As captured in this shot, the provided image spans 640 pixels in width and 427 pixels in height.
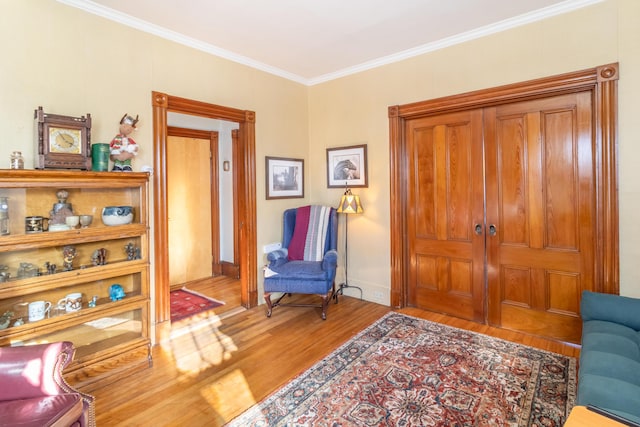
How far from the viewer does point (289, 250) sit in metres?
4.05

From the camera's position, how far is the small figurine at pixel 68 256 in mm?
2381

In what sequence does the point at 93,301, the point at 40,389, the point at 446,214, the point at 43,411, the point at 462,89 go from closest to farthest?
the point at 43,411 → the point at 40,389 → the point at 93,301 → the point at 462,89 → the point at 446,214

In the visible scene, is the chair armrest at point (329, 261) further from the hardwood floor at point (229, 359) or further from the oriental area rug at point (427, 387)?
the oriental area rug at point (427, 387)

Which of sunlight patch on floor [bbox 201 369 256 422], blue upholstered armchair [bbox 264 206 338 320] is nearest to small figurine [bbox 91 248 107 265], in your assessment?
sunlight patch on floor [bbox 201 369 256 422]

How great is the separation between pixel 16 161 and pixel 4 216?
1.21 ft

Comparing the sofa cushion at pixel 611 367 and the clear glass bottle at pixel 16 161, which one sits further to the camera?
the clear glass bottle at pixel 16 161

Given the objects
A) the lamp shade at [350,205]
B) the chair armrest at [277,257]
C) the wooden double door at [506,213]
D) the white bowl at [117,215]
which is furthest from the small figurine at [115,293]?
the wooden double door at [506,213]

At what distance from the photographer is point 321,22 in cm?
295

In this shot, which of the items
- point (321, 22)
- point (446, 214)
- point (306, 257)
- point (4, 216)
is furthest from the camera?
point (306, 257)

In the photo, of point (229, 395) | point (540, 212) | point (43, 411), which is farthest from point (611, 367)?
point (43, 411)

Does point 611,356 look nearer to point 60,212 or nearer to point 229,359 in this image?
point 229,359

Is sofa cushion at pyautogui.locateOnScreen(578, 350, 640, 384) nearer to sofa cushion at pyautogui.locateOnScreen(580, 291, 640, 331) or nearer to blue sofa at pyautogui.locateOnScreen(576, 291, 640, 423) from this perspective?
blue sofa at pyautogui.locateOnScreen(576, 291, 640, 423)

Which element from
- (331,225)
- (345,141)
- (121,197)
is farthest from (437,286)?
(121,197)

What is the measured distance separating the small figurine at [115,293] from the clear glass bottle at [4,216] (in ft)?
2.56
